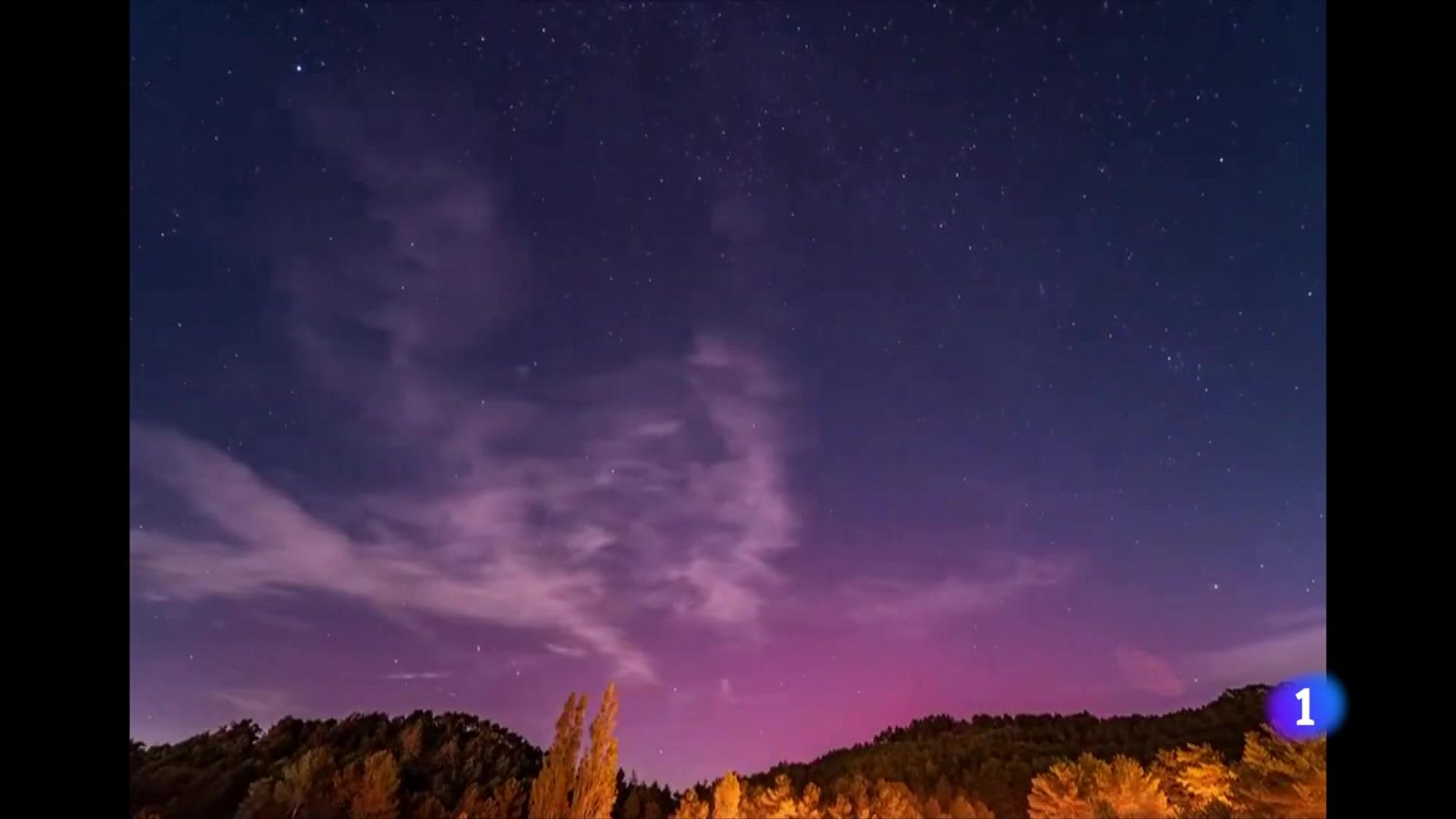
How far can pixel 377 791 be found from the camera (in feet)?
79.5

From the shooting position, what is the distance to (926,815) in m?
25.4

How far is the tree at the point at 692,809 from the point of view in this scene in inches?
1004

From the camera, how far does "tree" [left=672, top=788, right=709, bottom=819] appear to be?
2550 centimetres

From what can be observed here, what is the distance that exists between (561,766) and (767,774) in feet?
34.3

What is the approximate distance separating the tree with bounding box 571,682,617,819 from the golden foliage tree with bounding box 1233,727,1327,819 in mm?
13362

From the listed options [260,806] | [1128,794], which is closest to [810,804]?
[1128,794]

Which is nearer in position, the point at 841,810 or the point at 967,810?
the point at 967,810

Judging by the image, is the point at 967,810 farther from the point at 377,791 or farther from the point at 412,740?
the point at 412,740

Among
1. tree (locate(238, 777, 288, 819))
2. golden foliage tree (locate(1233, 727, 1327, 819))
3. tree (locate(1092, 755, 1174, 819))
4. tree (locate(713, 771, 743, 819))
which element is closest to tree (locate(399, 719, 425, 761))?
tree (locate(238, 777, 288, 819))

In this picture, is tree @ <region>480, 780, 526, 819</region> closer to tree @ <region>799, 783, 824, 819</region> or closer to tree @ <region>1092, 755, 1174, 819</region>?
tree @ <region>799, 783, 824, 819</region>

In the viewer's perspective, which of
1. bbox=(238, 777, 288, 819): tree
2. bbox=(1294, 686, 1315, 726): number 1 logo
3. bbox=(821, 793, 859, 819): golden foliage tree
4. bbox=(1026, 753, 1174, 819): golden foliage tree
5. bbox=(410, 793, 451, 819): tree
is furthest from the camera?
bbox=(410, 793, 451, 819): tree
